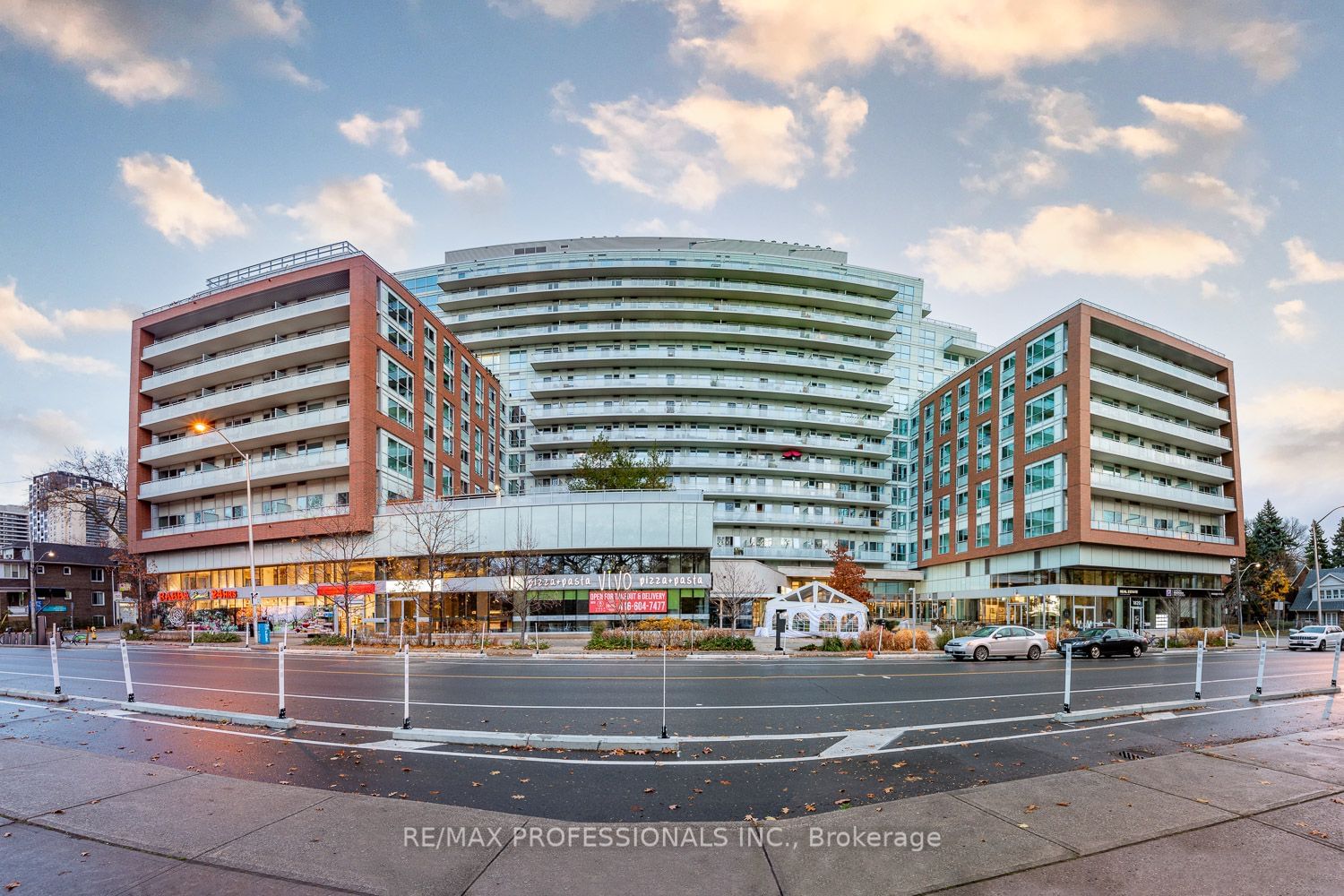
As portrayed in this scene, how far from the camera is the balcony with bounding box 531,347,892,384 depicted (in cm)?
7519

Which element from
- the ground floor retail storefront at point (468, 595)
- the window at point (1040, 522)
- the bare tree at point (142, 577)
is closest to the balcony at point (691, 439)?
the window at point (1040, 522)

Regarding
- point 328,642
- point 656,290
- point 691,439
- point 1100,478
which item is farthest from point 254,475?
point 1100,478

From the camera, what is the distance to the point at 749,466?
7275 centimetres

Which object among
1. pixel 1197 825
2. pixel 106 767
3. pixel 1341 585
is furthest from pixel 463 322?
pixel 1341 585

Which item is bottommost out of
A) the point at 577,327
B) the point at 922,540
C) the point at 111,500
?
the point at 922,540

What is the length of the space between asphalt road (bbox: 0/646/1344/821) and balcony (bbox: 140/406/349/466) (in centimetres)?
2740

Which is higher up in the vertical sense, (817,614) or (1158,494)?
(1158,494)

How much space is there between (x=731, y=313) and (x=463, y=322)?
32849mm

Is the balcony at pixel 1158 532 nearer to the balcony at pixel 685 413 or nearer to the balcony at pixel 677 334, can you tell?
A: the balcony at pixel 685 413

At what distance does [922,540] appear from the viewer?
74250mm

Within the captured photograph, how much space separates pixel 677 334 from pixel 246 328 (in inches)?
1717

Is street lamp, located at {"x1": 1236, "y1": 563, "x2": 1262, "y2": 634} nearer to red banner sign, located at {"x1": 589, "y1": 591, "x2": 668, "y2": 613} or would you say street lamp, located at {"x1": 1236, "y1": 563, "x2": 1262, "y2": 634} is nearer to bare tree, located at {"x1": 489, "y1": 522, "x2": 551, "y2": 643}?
red banner sign, located at {"x1": 589, "y1": 591, "x2": 668, "y2": 613}

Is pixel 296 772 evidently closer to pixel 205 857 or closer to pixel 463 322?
pixel 205 857

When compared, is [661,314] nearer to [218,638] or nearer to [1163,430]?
[1163,430]
